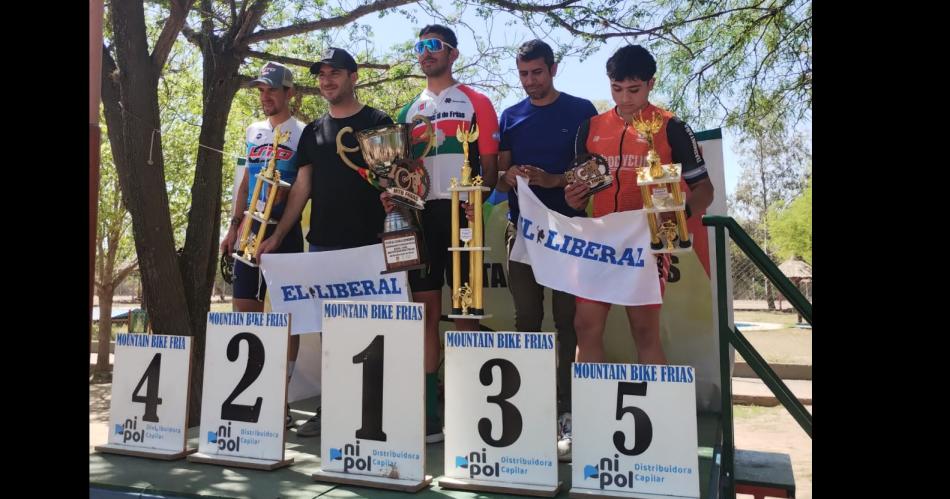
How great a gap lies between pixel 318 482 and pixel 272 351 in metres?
0.67

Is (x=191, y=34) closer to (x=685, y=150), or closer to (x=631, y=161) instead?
(x=631, y=161)

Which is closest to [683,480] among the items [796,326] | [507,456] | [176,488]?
[507,456]

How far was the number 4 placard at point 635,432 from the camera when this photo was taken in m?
2.83

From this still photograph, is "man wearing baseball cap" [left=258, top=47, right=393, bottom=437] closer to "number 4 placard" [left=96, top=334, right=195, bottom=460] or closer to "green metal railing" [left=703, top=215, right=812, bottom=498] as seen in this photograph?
"number 4 placard" [left=96, top=334, right=195, bottom=460]

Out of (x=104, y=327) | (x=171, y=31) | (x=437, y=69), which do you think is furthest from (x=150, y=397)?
(x=104, y=327)

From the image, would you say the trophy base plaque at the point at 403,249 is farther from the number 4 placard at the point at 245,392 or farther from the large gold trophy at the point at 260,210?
the large gold trophy at the point at 260,210

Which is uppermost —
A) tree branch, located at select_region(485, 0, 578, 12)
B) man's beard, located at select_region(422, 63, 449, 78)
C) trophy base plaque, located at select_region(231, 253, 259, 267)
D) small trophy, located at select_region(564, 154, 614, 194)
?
tree branch, located at select_region(485, 0, 578, 12)

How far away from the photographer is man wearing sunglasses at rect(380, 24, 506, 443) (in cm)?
395

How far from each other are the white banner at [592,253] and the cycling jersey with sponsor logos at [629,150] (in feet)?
0.56

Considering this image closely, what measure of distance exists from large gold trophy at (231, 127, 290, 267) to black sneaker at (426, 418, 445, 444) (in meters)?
1.42

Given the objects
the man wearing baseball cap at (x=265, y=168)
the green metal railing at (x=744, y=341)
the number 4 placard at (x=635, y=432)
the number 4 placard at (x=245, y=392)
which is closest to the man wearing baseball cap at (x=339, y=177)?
the man wearing baseball cap at (x=265, y=168)

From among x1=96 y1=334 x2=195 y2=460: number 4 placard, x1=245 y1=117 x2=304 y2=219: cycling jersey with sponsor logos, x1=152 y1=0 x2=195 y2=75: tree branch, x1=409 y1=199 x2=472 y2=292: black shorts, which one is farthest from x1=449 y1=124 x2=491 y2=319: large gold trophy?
x1=152 y1=0 x2=195 y2=75: tree branch

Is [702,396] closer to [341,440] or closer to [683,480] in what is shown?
[683,480]

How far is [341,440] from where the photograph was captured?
3.28m
